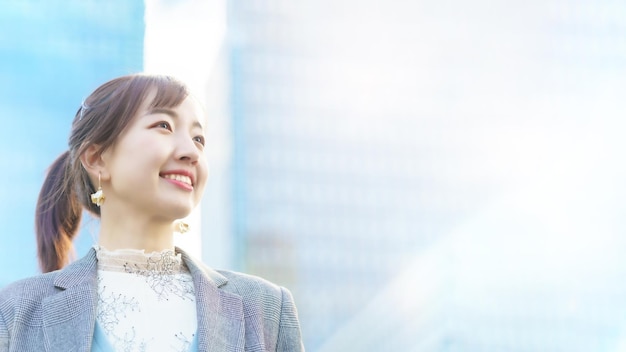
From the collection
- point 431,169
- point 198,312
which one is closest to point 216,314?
point 198,312

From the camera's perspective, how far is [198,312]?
3.55 ft

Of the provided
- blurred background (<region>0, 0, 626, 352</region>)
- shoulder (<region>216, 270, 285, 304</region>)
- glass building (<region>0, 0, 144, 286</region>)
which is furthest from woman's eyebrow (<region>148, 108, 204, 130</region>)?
blurred background (<region>0, 0, 626, 352</region>)

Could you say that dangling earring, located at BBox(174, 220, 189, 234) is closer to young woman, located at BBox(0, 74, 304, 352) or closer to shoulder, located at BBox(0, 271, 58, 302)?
young woman, located at BBox(0, 74, 304, 352)

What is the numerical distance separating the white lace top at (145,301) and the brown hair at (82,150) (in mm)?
115

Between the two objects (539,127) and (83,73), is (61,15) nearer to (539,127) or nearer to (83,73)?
→ (83,73)

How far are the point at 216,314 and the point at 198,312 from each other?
0.02 meters

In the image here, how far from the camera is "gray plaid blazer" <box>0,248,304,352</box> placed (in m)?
1.04

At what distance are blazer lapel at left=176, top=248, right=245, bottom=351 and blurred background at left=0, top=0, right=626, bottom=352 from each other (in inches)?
937

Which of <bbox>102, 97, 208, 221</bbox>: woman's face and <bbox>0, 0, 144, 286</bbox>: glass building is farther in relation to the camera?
<bbox>0, 0, 144, 286</bbox>: glass building

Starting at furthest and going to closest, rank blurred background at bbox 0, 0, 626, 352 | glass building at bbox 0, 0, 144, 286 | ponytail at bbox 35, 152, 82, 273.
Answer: blurred background at bbox 0, 0, 626, 352, glass building at bbox 0, 0, 144, 286, ponytail at bbox 35, 152, 82, 273

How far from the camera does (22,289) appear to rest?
1079 millimetres

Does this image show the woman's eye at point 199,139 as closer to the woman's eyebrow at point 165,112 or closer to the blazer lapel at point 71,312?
the woman's eyebrow at point 165,112

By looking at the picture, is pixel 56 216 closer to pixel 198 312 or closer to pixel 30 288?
pixel 30 288

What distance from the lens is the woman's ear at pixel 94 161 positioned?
1.16m
